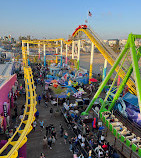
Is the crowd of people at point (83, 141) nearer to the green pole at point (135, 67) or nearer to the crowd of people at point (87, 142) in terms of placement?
the crowd of people at point (87, 142)

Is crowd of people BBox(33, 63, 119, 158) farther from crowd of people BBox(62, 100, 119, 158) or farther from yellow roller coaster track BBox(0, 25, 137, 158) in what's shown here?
yellow roller coaster track BBox(0, 25, 137, 158)

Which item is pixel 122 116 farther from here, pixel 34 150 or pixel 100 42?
pixel 100 42

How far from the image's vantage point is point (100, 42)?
2433 centimetres

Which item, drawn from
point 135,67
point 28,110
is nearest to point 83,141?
point 135,67

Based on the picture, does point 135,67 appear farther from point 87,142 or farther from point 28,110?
point 28,110

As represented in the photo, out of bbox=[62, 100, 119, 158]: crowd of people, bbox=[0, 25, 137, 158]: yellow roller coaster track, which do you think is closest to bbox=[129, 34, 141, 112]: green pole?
bbox=[62, 100, 119, 158]: crowd of people

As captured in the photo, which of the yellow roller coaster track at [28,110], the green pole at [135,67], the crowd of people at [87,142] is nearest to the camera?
the yellow roller coaster track at [28,110]

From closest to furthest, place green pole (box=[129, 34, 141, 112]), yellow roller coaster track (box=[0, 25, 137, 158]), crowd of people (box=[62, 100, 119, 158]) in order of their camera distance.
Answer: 1. yellow roller coaster track (box=[0, 25, 137, 158])
2. crowd of people (box=[62, 100, 119, 158])
3. green pole (box=[129, 34, 141, 112])

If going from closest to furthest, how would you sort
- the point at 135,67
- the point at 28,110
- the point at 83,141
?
the point at 83,141, the point at 135,67, the point at 28,110

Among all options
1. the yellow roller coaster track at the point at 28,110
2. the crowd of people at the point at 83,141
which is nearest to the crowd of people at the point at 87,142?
the crowd of people at the point at 83,141

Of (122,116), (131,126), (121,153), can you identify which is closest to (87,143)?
(121,153)

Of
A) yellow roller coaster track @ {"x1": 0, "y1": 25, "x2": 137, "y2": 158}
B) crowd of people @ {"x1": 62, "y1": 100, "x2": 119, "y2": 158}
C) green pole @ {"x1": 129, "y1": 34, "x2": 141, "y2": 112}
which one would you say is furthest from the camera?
green pole @ {"x1": 129, "y1": 34, "x2": 141, "y2": 112}

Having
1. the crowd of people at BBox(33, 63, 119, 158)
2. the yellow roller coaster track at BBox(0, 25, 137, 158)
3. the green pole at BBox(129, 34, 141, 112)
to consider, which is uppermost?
the green pole at BBox(129, 34, 141, 112)

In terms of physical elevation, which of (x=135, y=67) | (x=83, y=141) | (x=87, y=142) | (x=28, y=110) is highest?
(x=135, y=67)
